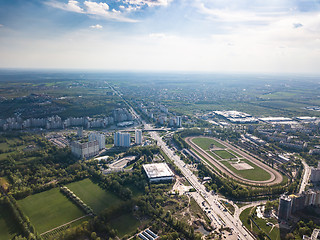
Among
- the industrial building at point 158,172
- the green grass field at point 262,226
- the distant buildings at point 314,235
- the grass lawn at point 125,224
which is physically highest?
the industrial building at point 158,172

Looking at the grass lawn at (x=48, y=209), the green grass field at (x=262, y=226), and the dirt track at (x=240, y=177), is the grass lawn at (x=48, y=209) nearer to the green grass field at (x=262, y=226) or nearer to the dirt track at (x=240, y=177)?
the green grass field at (x=262, y=226)

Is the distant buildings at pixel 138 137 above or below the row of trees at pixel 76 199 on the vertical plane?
above

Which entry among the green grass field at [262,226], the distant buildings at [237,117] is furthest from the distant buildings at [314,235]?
the distant buildings at [237,117]

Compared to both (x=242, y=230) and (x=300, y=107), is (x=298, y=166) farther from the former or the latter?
(x=300, y=107)

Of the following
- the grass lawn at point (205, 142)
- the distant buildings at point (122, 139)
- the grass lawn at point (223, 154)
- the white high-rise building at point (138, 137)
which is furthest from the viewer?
the white high-rise building at point (138, 137)

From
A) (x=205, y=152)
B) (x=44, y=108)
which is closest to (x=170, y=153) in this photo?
(x=205, y=152)

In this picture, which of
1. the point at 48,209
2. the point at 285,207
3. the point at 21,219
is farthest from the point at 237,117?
the point at 21,219

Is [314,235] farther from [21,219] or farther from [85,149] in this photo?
[85,149]
